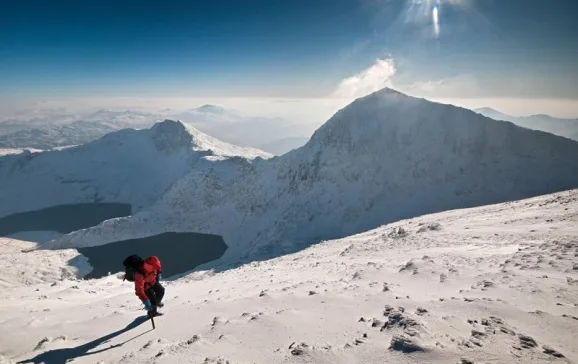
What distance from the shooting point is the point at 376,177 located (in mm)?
80750

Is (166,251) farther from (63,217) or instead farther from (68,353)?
(68,353)

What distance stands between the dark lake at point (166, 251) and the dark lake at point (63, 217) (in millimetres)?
44953

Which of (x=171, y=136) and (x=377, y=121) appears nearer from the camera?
(x=377, y=121)

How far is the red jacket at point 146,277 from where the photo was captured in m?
9.54

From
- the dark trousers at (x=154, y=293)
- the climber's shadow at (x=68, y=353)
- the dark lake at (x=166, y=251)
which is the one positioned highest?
the dark trousers at (x=154, y=293)

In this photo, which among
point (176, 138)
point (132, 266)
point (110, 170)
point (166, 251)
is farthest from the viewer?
point (110, 170)

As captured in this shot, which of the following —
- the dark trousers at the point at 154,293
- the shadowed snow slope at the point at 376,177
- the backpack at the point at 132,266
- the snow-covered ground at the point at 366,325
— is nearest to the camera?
the snow-covered ground at the point at 366,325

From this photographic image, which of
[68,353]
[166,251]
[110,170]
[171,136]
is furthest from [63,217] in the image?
[68,353]

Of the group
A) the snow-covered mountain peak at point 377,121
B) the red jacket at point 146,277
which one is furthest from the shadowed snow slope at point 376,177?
the red jacket at point 146,277

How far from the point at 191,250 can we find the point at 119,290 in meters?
75.6

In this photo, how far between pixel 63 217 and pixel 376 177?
140 m

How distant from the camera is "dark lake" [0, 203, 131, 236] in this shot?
430 ft

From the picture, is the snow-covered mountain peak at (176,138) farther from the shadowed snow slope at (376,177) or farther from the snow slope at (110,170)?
the shadowed snow slope at (376,177)

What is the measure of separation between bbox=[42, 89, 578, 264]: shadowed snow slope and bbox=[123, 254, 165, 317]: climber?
60.0m
